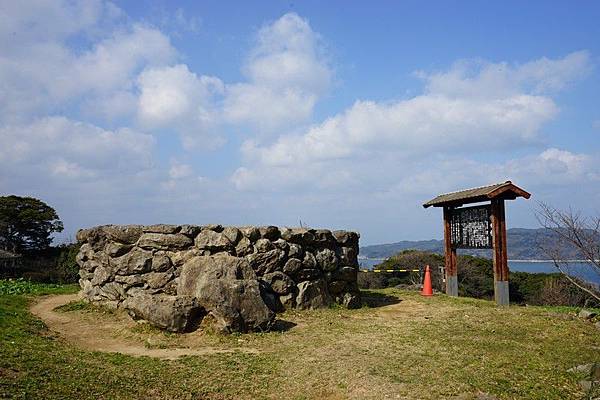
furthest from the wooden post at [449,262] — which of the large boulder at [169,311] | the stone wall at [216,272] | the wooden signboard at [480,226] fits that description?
the large boulder at [169,311]

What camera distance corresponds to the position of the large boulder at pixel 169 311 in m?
9.32

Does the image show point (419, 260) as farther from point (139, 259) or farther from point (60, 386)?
point (60, 386)

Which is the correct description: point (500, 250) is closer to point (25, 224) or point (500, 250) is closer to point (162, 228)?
point (162, 228)

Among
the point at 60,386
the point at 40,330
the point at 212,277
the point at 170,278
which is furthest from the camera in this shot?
the point at 170,278

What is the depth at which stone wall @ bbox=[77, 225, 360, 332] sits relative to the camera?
956cm

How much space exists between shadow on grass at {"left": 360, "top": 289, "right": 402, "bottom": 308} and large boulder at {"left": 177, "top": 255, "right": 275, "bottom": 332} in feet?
14.8

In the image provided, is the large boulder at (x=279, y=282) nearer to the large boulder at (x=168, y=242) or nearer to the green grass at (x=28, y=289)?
the large boulder at (x=168, y=242)

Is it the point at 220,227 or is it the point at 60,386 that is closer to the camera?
Answer: the point at 60,386

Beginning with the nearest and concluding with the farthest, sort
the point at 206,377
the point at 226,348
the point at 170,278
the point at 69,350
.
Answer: the point at 206,377
the point at 69,350
the point at 226,348
the point at 170,278

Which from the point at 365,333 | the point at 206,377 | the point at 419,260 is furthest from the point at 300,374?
the point at 419,260

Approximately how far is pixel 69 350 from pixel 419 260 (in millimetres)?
25931

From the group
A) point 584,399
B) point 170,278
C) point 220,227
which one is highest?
point 220,227

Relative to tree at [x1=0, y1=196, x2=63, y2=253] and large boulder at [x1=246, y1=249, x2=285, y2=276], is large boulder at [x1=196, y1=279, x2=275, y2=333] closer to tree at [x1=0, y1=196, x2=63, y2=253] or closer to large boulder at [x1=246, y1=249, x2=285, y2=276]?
large boulder at [x1=246, y1=249, x2=285, y2=276]

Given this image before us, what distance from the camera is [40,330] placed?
926cm
